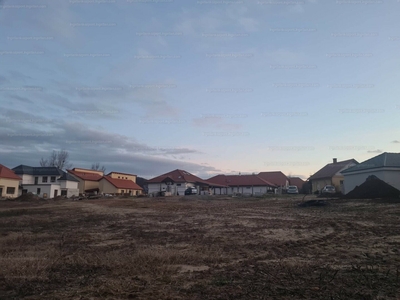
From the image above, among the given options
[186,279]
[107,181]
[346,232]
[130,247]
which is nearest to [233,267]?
Result: [186,279]

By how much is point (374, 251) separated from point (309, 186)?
171ft

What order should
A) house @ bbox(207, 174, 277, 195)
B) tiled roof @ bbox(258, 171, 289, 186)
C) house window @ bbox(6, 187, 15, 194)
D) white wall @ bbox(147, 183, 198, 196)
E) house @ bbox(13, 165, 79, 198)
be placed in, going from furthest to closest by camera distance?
tiled roof @ bbox(258, 171, 289, 186)
house @ bbox(207, 174, 277, 195)
white wall @ bbox(147, 183, 198, 196)
house @ bbox(13, 165, 79, 198)
house window @ bbox(6, 187, 15, 194)

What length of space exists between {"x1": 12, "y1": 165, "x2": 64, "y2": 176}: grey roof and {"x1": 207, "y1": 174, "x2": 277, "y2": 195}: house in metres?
28.4

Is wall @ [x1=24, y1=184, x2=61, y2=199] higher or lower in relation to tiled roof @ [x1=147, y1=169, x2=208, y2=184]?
lower

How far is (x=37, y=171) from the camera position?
178 ft

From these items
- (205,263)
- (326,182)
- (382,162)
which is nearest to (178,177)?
Result: (326,182)

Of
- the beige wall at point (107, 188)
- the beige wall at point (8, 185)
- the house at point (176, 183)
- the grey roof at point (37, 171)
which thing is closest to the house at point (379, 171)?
the house at point (176, 183)

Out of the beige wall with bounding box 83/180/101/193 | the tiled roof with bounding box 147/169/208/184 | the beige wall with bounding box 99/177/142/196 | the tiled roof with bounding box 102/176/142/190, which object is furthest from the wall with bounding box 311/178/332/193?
the beige wall with bounding box 83/180/101/193

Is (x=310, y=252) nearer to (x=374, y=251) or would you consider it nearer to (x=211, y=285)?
(x=374, y=251)

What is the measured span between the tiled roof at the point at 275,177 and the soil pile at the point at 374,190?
143ft

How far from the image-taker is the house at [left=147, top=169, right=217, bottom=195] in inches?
2232

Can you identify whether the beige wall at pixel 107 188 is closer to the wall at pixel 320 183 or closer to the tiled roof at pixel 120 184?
the tiled roof at pixel 120 184

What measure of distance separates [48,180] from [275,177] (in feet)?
161

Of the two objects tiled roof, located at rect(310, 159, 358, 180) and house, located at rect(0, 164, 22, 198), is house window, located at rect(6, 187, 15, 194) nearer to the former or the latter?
house, located at rect(0, 164, 22, 198)
